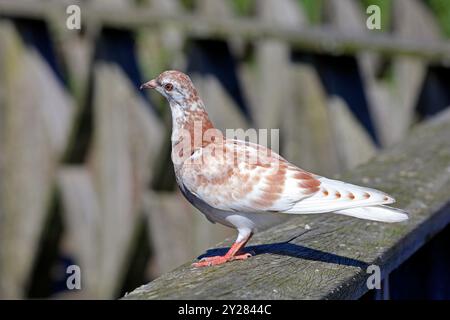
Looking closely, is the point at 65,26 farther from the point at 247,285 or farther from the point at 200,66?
the point at 247,285

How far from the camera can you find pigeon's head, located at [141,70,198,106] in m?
2.99

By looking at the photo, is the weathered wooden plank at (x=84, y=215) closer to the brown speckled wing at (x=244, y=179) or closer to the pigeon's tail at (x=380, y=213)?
the brown speckled wing at (x=244, y=179)

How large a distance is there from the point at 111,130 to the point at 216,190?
10.5ft

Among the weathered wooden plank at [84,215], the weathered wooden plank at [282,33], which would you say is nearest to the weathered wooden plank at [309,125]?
the weathered wooden plank at [282,33]

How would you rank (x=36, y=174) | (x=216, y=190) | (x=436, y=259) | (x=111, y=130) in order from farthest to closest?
(x=36, y=174), (x=111, y=130), (x=436, y=259), (x=216, y=190)

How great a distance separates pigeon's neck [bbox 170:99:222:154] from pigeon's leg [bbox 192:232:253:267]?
1.07 ft

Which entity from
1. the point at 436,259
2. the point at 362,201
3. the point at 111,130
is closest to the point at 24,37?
the point at 111,130

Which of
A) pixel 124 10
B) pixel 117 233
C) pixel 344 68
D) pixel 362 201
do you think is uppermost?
pixel 124 10

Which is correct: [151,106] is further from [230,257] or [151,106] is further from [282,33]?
[230,257]

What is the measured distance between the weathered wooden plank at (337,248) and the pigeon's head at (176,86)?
43cm

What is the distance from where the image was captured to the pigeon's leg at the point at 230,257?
2650 mm

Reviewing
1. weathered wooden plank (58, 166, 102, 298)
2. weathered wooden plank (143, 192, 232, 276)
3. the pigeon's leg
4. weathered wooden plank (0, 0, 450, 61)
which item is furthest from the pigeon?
weathered wooden plank (58, 166, 102, 298)
